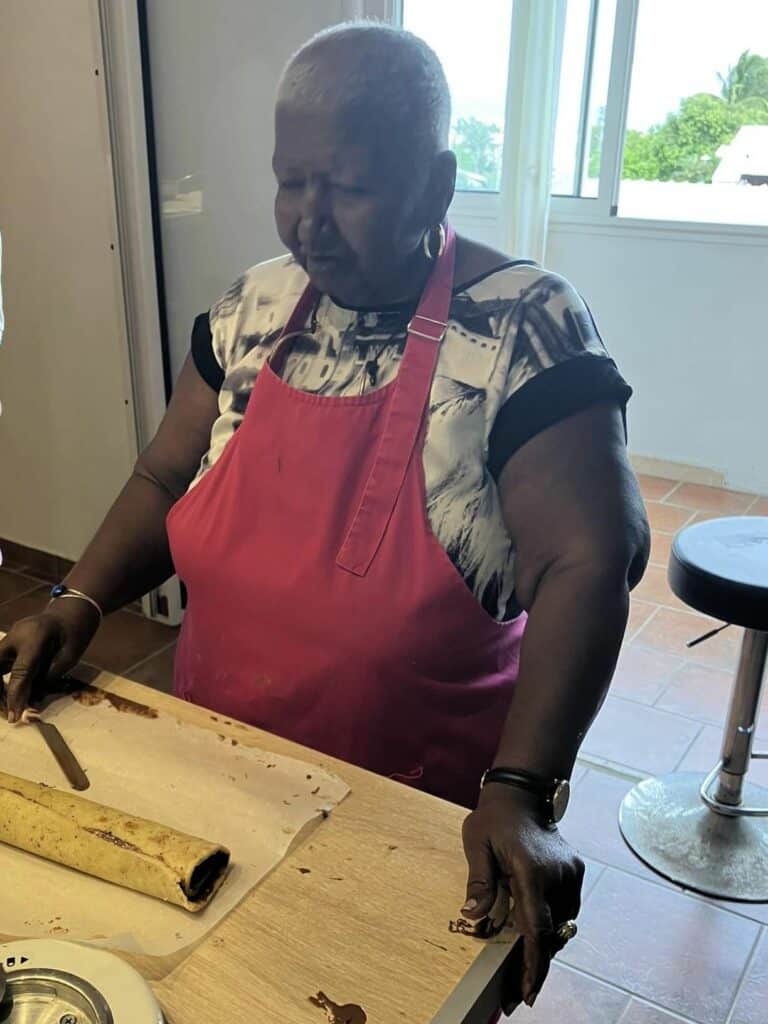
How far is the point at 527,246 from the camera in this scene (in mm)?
3195

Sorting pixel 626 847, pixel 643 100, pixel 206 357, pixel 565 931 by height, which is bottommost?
pixel 626 847

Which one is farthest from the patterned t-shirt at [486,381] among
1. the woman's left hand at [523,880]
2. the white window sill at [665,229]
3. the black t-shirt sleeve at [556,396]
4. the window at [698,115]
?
the window at [698,115]

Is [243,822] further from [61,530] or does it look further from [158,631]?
[61,530]

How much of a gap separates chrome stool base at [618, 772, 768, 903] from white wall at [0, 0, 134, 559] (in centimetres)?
148

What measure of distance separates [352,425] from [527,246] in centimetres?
247

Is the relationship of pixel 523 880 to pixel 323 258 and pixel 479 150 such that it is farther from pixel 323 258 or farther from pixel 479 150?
pixel 479 150

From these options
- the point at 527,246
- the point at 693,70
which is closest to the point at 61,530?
the point at 527,246

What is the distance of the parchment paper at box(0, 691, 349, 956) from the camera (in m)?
0.65

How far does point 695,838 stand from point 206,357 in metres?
1.38

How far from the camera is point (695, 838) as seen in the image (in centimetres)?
187

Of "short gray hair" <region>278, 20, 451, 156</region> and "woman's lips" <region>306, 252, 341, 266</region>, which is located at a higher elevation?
"short gray hair" <region>278, 20, 451, 156</region>

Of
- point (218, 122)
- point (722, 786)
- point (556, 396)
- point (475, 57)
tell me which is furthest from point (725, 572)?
point (475, 57)

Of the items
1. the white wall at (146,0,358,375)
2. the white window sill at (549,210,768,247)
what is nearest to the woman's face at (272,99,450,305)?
the white wall at (146,0,358,375)

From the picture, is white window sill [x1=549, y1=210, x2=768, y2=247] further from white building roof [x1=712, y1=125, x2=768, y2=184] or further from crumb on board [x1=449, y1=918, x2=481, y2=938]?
crumb on board [x1=449, y1=918, x2=481, y2=938]
